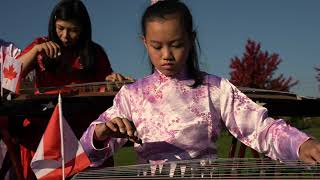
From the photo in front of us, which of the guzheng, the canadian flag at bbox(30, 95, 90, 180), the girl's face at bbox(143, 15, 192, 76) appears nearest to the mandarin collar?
the girl's face at bbox(143, 15, 192, 76)

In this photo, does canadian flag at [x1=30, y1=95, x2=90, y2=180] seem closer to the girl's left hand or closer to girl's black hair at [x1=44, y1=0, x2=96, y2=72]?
the girl's left hand

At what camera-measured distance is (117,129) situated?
1.61 meters

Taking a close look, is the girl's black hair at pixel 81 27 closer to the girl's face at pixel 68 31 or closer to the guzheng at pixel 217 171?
the girl's face at pixel 68 31

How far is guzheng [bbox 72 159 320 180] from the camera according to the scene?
133 cm

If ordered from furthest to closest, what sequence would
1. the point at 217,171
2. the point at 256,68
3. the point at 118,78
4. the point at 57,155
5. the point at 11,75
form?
the point at 256,68 → the point at 118,78 → the point at 11,75 → the point at 57,155 → the point at 217,171

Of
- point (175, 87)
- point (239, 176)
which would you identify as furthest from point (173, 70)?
point (239, 176)

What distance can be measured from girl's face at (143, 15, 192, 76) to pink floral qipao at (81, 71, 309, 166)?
134 millimetres

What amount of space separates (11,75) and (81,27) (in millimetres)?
810

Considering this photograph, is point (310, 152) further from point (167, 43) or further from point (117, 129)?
point (167, 43)

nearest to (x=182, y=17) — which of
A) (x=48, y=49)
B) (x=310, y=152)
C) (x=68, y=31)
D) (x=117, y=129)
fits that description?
(x=117, y=129)

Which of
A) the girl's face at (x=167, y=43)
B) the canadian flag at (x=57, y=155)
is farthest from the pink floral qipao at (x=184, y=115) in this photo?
the canadian flag at (x=57, y=155)

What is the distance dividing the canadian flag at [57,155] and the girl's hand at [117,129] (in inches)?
3.4

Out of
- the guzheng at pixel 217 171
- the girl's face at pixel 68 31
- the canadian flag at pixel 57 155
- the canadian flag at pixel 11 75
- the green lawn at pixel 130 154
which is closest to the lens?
the guzheng at pixel 217 171

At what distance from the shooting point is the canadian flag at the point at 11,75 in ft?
7.59
